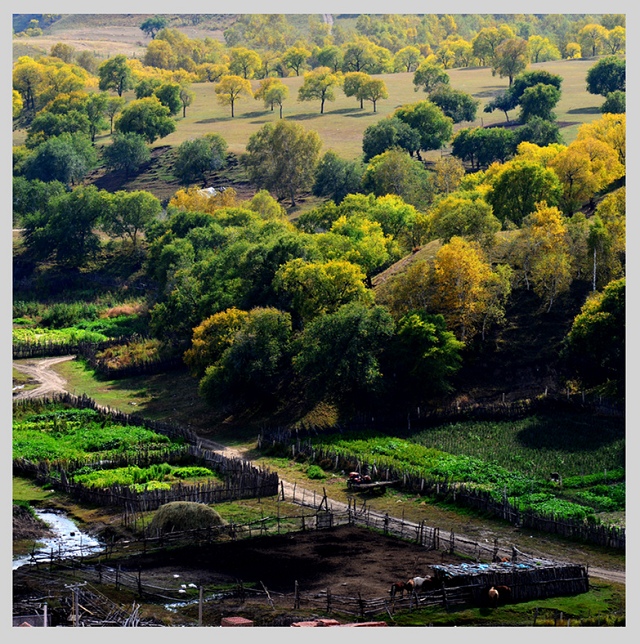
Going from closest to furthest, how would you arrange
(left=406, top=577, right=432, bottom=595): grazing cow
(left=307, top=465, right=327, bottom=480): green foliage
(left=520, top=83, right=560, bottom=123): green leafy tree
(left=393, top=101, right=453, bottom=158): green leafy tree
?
(left=406, top=577, right=432, bottom=595): grazing cow
(left=307, top=465, right=327, bottom=480): green foliage
(left=393, top=101, right=453, bottom=158): green leafy tree
(left=520, top=83, right=560, bottom=123): green leafy tree

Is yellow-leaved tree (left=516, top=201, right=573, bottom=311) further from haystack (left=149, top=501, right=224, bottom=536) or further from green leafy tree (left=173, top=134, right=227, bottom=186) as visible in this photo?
green leafy tree (left=173, top=134, right=227, bottom=186)

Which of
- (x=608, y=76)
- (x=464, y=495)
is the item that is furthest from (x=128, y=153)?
(x=464, y=495)

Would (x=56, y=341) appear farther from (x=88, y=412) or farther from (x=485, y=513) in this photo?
(x=485, y=513)

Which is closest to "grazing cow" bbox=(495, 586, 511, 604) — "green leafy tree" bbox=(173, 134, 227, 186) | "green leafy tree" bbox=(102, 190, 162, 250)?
"green leafy tree" bbox=(102, 190, 162, 250)

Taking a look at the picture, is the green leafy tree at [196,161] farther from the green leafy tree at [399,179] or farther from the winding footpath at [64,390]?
the winding footpath at [64,390]

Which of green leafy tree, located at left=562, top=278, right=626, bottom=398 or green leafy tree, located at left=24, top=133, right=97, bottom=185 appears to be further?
green leafy tree, located at left=24, top=133, right=97, bottom=185
